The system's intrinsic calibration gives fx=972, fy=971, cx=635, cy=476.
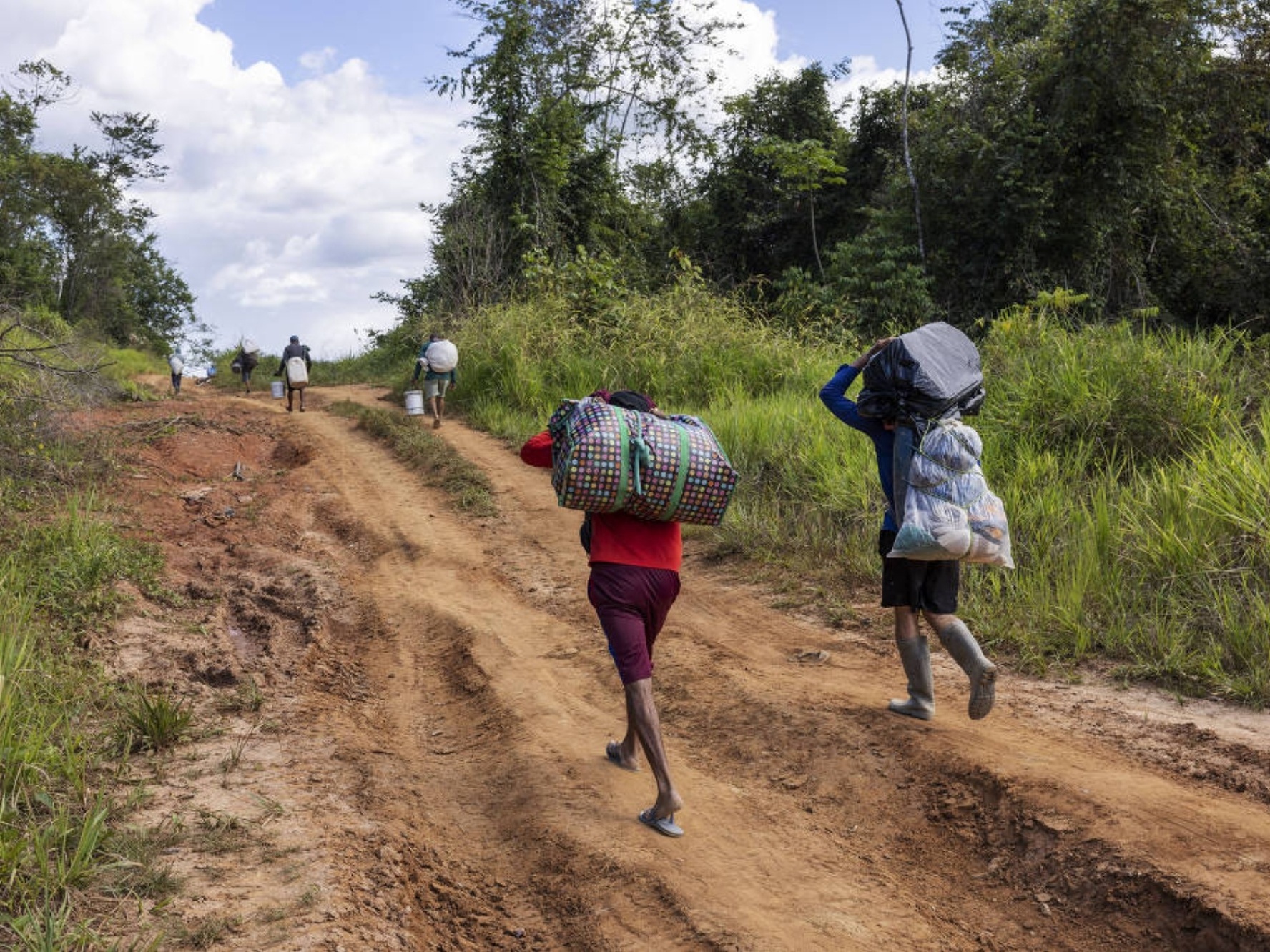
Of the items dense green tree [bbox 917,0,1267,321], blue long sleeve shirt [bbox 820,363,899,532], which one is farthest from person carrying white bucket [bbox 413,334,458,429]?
blue long sleeve shirt [bbox 820,363,899,532]

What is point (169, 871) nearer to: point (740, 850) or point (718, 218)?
point (740, 850)

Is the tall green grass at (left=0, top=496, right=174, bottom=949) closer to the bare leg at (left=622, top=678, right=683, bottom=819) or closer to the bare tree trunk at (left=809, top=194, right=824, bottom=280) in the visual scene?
the bare leg at (left=622, top=678, right=683, bottom=819)

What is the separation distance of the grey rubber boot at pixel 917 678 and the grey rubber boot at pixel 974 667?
0.21 meters

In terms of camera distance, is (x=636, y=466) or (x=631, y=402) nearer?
(x=636, y=466)

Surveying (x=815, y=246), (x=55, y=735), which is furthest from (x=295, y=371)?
(x=55, y=735)

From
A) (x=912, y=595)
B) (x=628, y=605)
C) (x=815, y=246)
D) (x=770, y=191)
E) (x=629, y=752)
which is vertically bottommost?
(x=629, y=752)

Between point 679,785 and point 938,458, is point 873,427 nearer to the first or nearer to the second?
point 938,458

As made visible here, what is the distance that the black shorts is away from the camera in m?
4.48

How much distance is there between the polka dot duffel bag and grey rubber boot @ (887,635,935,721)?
1385 mm

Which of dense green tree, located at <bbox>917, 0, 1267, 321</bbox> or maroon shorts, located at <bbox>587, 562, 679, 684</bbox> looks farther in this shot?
dense green tree, located at <bbox>917, 0, 1267, 321</bbox>

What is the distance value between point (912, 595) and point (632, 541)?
147 cm

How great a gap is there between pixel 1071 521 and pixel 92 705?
18.9 ft

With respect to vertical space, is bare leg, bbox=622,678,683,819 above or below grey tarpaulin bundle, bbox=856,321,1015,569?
below

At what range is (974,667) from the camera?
429 centimetres
